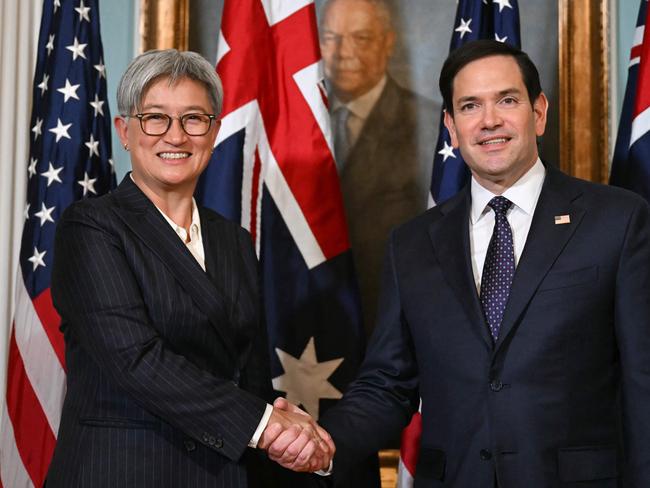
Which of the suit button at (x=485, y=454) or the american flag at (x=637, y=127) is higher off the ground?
the american flag at (x=637, y=127)

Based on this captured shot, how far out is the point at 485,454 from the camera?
2.14m

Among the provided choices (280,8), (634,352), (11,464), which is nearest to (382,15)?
(280,8)

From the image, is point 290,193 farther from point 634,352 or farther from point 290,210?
point 634,352

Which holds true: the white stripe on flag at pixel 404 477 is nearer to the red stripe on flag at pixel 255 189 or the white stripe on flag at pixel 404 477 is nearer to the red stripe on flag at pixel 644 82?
the red stripe on flag at pixel 255 189

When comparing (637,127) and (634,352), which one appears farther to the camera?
(637,127)

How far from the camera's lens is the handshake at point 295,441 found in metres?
2.18

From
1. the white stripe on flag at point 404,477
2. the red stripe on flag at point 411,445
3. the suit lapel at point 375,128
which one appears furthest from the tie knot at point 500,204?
the suit lapel at point 375,128

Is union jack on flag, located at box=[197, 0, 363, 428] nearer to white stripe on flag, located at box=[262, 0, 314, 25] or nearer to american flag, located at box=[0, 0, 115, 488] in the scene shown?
Result: white stripe on flag, located at box=[262, 0, 314, 25]

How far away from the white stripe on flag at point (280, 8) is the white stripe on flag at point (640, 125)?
4.45ft

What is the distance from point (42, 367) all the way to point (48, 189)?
2.19 ft

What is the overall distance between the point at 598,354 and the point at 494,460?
0.38m

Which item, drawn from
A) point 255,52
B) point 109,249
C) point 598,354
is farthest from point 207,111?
point 598,354

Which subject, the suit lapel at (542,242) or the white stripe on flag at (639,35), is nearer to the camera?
the suit lapel at (542,242)

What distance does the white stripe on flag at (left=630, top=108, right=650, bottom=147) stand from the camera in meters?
3.04
